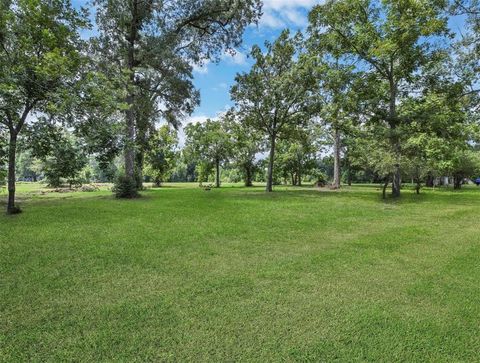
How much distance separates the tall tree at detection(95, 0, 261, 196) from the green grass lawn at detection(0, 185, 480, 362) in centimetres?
945

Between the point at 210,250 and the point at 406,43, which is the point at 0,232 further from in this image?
the point at 406,43

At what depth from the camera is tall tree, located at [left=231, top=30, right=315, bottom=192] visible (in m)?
18.4

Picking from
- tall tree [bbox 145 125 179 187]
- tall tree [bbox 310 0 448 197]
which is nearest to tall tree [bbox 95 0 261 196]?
tall tree [bbox 310 0 448 197]

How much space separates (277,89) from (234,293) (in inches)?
651

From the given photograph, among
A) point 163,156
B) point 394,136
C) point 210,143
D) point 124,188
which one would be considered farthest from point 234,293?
point 163,156

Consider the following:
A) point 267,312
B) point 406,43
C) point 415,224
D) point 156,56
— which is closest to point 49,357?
point 267,312

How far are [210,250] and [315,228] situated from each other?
3362mm

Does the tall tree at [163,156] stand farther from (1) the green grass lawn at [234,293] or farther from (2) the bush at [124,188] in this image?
(1) the green grass lawn at [234,293]

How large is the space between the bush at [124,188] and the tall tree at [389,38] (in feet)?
42.1

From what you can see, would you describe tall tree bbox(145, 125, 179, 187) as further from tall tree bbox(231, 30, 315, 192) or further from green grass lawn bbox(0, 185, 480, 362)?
green grass lawn bbox(0, 185, 480, 362)

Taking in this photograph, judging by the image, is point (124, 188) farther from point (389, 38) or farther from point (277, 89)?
point (389, 38)

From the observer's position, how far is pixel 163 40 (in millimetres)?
14625

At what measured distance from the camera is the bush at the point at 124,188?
14430mm

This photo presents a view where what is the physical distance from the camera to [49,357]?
2.62 meters
